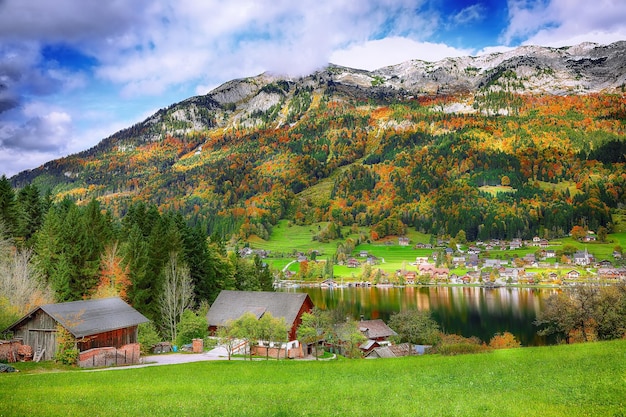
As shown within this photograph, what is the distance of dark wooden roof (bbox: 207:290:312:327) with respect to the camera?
5959cm

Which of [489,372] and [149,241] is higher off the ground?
[149,241]

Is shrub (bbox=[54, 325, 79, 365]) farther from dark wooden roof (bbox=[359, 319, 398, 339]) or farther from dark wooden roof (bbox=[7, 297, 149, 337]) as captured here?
dark wooden roof (bbox=[359, 319, 398, 339])

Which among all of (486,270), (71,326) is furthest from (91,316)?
(486,270)

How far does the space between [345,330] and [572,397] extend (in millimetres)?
40575

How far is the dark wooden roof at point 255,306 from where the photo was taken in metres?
59.6

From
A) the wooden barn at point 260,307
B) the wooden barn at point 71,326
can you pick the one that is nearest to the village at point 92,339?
the wooden barn at point 71,326

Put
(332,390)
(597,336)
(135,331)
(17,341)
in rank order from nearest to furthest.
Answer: (332,390) < (17,341) < (135,331) < (597,336)

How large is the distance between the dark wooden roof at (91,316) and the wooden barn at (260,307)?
58.5ft

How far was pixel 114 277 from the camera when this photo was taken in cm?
5084

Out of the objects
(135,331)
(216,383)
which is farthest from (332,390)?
(135,331)

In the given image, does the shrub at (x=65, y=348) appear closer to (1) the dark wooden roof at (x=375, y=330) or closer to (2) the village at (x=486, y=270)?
(1) the dark wooden roof at (x=375, y=330)

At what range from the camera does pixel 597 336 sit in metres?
52.5

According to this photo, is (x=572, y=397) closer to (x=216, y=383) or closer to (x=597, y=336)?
(x=216, y=383)

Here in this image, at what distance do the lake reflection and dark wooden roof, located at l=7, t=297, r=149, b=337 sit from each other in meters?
55.8
